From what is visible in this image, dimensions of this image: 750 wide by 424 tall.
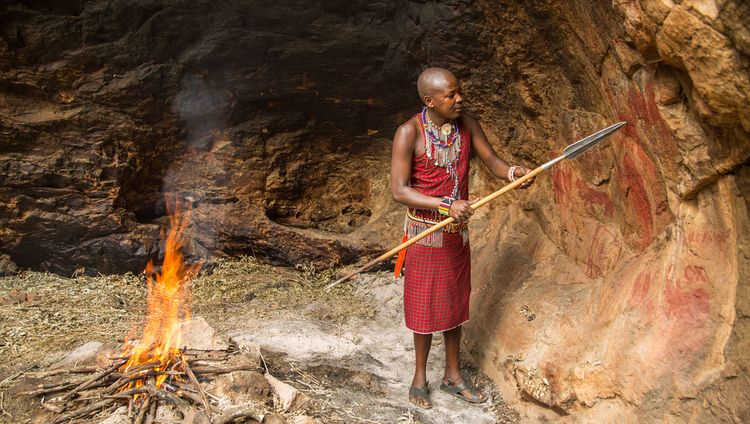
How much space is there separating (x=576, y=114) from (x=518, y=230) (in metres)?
1.14

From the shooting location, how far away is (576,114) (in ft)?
14.0

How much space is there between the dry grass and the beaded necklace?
1885 mm

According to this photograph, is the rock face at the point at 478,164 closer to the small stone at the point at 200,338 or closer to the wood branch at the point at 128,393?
the small stone at the point at 200,338

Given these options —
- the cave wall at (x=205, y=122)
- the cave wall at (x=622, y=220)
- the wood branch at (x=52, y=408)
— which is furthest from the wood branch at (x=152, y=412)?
the cave wall at (x=205, y=122)

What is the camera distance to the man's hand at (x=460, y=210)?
3535mm

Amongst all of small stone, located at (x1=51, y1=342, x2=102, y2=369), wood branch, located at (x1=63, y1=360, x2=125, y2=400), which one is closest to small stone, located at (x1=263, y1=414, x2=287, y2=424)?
wood branch, located at (x1=63, y1=360, x2=125, y2=400)

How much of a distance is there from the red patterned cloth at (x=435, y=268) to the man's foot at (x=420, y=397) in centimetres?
38

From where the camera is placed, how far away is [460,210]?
354 cm

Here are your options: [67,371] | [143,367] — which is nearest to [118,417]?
[143,367]

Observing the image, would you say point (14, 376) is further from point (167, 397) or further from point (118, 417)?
point (167, 397)

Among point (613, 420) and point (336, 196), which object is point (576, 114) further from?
point (336, 196)

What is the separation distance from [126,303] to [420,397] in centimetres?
275

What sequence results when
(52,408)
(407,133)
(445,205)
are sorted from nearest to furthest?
(52,408) → (445,205) → (407,133)

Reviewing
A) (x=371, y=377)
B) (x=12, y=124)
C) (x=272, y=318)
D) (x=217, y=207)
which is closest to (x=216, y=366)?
(x=371, y=377)
